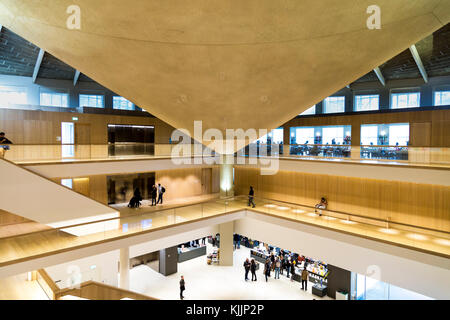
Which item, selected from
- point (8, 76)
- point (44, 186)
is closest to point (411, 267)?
point (44, 186)

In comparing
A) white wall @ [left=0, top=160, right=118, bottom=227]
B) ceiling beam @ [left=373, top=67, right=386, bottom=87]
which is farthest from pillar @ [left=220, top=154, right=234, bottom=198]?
ceiling beam @ [left=373, top=67, right=386, bottom=87]

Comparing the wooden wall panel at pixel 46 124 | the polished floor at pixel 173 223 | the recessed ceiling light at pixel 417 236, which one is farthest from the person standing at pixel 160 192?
the recessed ceiling light at pixel 417 236

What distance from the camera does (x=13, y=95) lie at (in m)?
21.9

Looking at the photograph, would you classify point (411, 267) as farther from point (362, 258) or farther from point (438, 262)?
point (362, 258)

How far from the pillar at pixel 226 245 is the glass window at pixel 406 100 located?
55.8ft

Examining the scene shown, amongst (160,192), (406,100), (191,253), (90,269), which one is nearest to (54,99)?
(160,192)

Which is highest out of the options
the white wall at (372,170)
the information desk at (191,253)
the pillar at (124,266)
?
the white wall at (372,170)

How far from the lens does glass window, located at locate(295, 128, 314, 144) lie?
24844 millimetres

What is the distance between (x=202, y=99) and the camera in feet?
39.7

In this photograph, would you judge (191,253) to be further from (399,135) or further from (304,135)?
(399,135)

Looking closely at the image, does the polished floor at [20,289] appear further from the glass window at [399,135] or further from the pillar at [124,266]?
the glass window at [399,135]

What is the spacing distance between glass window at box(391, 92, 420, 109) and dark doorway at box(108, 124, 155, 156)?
1985cm

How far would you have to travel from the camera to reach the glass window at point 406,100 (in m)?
22.6

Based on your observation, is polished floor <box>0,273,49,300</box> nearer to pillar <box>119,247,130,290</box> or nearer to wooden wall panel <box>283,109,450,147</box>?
pillar <box>119,247,130,290</box>
